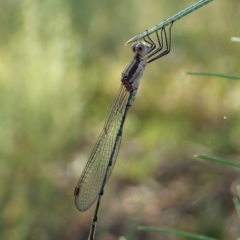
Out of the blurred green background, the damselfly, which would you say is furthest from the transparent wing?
the blurred green background

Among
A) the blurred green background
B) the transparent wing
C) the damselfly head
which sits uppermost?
the blurred green background

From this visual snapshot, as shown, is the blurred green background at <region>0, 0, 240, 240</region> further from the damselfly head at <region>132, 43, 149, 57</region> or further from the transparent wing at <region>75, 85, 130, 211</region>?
the damselfly head at <region>132, 43, 149, 57</region>

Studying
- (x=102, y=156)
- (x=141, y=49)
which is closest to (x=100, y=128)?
(x=102, y=156)

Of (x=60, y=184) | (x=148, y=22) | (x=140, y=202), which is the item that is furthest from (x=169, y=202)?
(x=148, y=22)

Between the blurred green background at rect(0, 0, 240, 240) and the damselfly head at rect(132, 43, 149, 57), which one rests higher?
the blurred green background at rect(0, 0, 240, 240)

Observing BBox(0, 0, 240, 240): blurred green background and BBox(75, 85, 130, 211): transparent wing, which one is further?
BBox(0, 0, 240, 240): blurred green background

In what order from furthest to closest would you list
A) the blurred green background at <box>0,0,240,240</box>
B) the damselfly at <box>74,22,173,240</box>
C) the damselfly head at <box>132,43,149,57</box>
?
1. the blurred green background at <box>0,0,240,240</box>
2. the damselfly at <box>74,22,173,240</box>
3. the damselfly head at <box>132,43,149,57</box>

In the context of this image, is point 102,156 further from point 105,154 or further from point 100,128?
point 100,128
